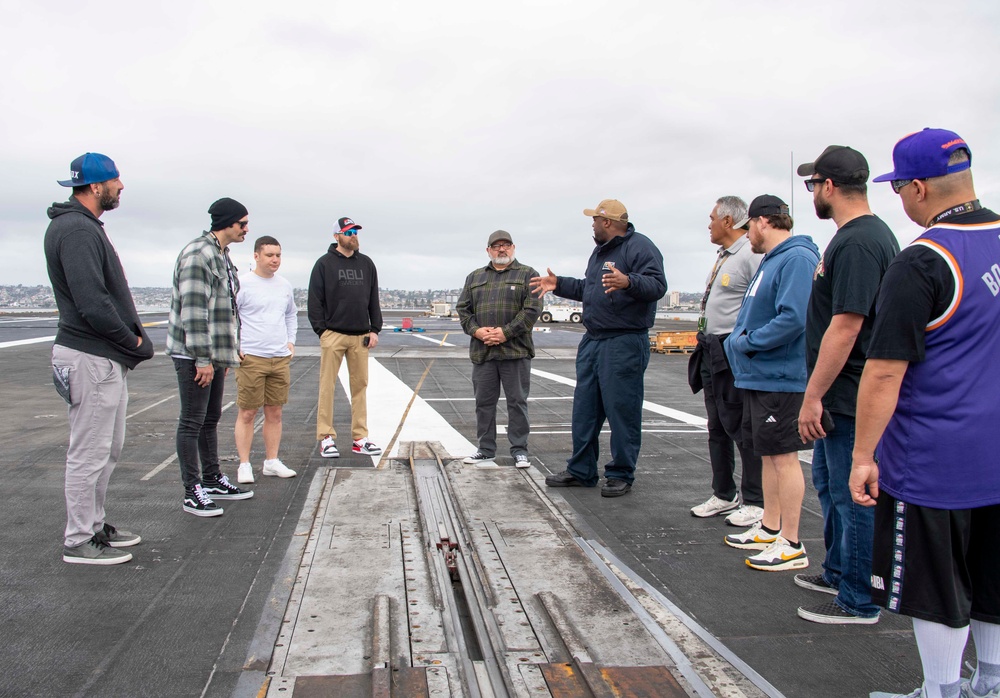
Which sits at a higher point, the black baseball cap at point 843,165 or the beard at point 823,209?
the black baseball cap at point 843,165

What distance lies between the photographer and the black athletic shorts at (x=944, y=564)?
6.97 feet

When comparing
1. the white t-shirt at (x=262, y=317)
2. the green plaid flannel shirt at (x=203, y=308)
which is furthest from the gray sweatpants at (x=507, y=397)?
the green plaid flannel shirt at (x=203, y=308)

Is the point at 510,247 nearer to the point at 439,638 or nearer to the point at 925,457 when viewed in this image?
the point at 439,638

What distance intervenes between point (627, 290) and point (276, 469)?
9.32 ft

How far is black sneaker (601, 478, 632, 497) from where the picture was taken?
16.2 feet

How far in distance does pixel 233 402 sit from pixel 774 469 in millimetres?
7383

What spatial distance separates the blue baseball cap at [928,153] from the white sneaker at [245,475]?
4.37m

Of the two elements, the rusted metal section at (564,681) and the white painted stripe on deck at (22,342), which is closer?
the rusted metal section at (564,681)

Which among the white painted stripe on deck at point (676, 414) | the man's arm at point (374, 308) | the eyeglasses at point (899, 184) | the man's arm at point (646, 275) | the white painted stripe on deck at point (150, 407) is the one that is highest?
the eyeglasses at point (899, 184)

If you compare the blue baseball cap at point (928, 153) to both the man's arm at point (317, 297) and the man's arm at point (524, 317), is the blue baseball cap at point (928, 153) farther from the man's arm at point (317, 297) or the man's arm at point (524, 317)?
the man's arm at point (317, 297)

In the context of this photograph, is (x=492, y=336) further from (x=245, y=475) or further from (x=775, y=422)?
(x=775, y=422)

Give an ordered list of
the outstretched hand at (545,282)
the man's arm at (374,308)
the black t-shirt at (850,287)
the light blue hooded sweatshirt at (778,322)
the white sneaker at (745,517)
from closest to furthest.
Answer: the black t-shirt at (850,287), the light blue hooded sweatshirt at (778,322), the white sneaker at (745,517), the outstretched hand at (545,282), the man's arm at (374,308)

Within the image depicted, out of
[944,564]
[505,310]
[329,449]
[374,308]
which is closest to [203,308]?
[329,449]

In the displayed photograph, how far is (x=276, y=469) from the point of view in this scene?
211 inches
